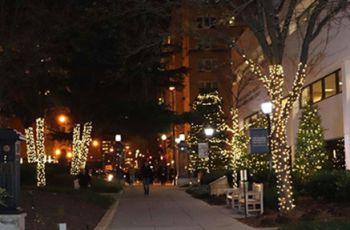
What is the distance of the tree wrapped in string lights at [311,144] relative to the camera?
31.4 m

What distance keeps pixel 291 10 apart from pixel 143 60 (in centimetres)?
1155

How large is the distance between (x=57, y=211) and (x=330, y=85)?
771 inches

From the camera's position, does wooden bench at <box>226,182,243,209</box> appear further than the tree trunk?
Yes

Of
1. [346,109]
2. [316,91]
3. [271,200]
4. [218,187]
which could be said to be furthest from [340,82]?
[271,200]

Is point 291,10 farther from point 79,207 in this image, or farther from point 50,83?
point 50,83

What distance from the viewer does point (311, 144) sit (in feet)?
103

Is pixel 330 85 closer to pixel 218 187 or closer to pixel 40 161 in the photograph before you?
pixel 218 187

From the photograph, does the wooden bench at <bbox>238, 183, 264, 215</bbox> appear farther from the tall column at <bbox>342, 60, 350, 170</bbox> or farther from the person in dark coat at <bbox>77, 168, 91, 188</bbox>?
the person in dark coat at <bbox>77, 168, 91, 188</bbox>

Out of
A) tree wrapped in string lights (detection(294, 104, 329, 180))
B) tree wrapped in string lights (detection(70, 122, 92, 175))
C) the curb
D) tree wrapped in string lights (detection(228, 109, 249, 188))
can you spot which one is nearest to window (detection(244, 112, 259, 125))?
tree wrapped in string lights (detection(228, 109, 249, 188))

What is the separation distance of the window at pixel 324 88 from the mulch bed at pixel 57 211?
14.3 metres

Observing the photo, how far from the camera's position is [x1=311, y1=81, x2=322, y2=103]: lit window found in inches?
1482

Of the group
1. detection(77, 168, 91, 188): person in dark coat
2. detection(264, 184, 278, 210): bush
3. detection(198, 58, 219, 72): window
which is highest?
detection(198, 58, 219, 72): window

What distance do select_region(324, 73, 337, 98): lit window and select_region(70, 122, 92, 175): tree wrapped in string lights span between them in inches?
490

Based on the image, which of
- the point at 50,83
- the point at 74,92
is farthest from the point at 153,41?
the point at 74,92
